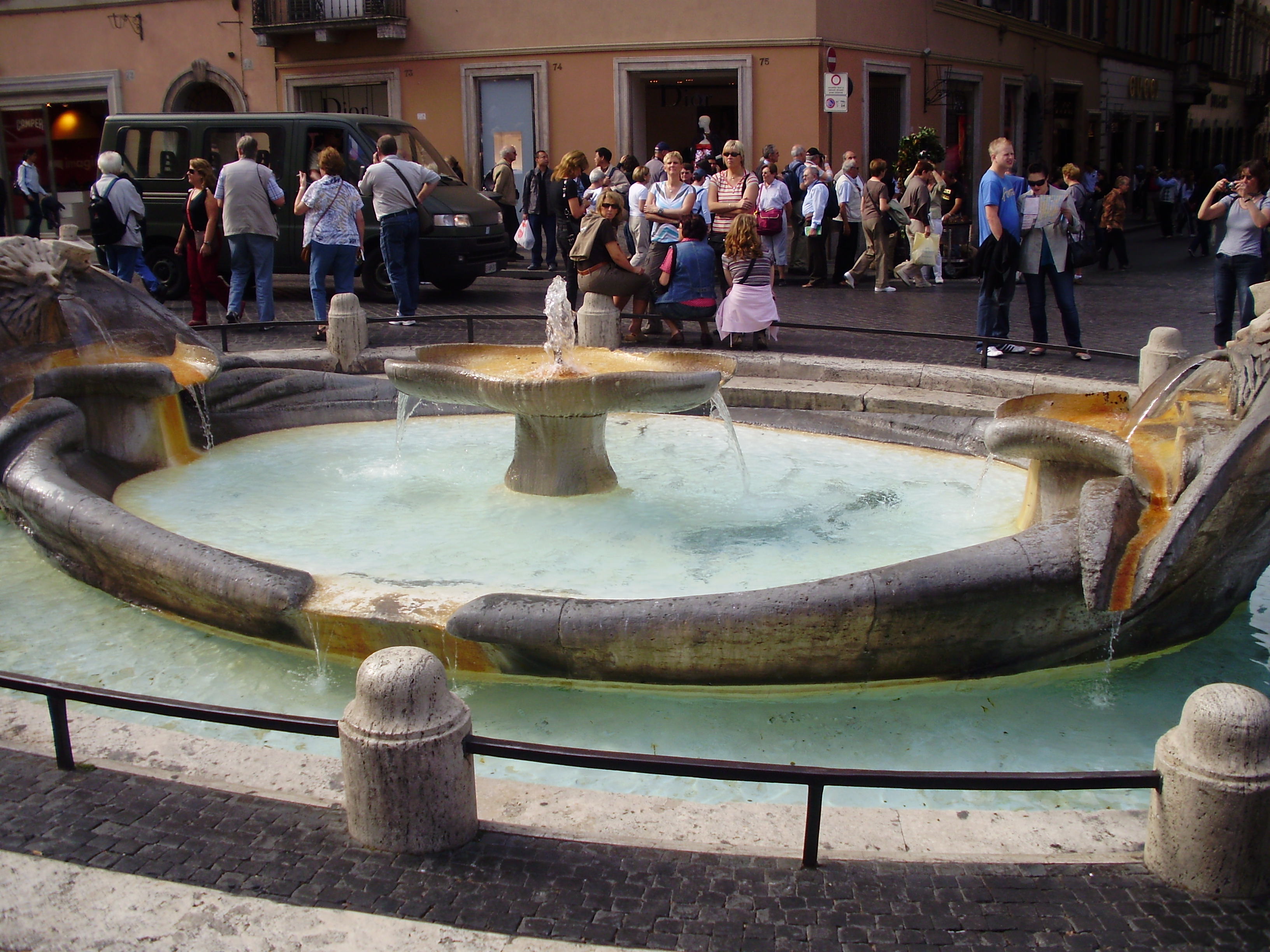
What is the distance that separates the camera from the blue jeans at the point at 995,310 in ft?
32.2

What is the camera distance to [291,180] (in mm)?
14617

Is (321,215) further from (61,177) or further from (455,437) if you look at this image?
(61,177)

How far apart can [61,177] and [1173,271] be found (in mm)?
19991

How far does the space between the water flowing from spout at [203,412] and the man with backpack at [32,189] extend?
43.7ft

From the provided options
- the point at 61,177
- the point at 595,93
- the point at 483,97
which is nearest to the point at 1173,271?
the point at 595,93

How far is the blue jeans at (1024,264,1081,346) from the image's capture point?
969 cm

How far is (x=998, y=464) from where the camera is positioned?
22.5 feet

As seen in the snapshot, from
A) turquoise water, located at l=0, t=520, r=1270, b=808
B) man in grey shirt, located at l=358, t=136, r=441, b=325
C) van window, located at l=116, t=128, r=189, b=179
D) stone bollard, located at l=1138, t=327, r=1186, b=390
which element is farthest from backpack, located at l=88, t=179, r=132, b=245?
stone bollard, located at l=1138, t=327, r=1186, b=390

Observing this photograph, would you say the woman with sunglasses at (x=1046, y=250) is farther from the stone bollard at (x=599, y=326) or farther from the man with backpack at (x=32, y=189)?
the man with backpack at (x=32, y=189)

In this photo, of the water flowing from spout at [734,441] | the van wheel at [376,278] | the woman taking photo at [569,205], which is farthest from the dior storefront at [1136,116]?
the water flowing from spout at [734,441]

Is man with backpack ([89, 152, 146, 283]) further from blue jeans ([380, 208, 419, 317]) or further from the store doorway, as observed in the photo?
the store doorway

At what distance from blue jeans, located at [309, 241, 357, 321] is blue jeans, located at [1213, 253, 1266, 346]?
22.6ft

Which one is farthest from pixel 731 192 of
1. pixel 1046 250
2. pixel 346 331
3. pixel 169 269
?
pixel 169 269

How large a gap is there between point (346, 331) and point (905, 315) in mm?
6241
